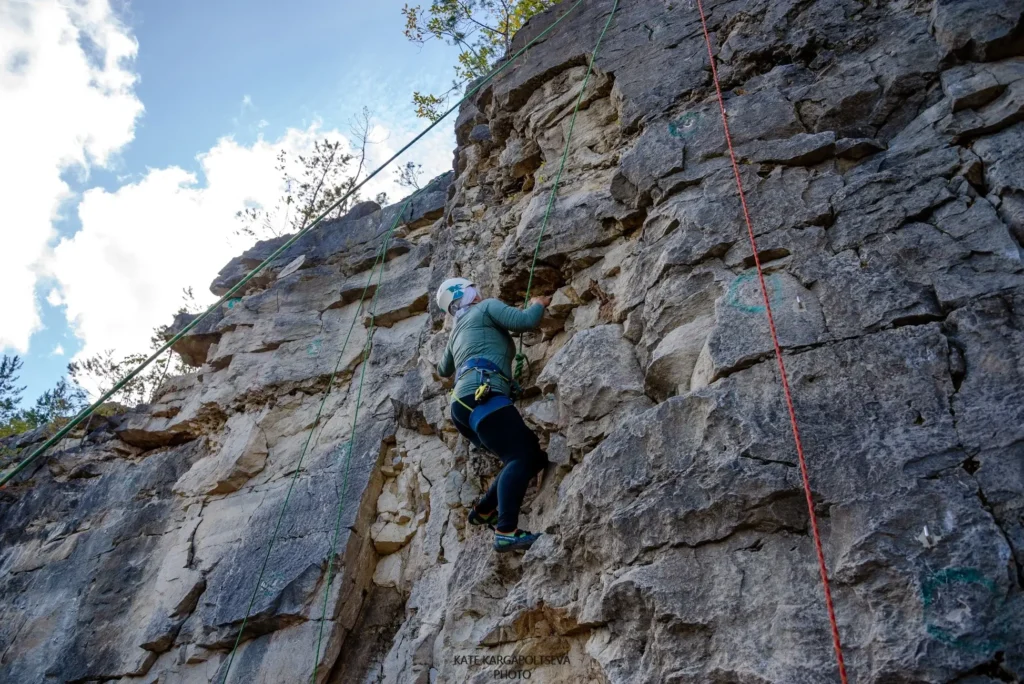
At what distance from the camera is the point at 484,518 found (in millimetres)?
5086

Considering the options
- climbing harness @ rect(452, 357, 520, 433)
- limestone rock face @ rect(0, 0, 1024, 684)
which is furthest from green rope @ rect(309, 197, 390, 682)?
climbing harness @ rect(452, 357, 520, 433)

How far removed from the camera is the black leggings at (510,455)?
4.63 metres

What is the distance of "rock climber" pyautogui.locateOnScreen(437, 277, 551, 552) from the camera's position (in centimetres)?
464

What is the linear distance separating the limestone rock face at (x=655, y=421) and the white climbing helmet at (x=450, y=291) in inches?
14.2

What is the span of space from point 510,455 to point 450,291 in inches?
62.6

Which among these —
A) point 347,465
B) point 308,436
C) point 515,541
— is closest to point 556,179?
point 515,541

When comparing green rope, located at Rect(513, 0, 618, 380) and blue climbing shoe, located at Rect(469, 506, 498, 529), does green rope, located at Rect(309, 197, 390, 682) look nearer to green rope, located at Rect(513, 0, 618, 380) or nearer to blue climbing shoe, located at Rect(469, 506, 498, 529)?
blue climbing shoe, located at Rect(469, 506, 498, 529)

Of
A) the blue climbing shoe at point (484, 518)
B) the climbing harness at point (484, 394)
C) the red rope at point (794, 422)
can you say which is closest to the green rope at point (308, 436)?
the blue climbing shoe at point (484, 518)

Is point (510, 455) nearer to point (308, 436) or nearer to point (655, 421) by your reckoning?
point (655, 421)

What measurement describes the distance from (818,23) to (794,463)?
3804mm

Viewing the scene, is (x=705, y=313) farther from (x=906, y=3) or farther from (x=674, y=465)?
(x=906, y=3)

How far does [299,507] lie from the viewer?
7.02 m

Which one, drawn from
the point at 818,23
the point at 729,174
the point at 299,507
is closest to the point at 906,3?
the point at 818,23

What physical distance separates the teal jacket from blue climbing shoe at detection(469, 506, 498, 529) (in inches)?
32.1
